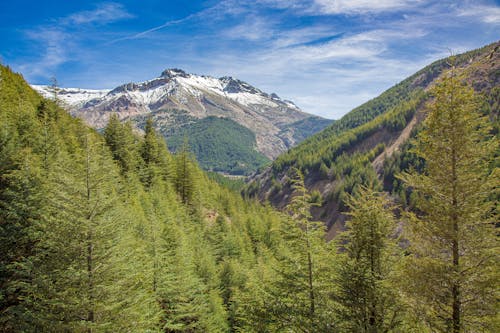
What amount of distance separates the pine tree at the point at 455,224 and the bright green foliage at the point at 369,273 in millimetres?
1021

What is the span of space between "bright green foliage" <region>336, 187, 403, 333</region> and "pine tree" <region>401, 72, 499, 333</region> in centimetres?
102

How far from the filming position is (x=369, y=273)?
35.8ft

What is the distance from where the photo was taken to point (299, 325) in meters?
12.0

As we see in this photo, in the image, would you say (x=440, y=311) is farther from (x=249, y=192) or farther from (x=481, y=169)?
(x=249, y=192)

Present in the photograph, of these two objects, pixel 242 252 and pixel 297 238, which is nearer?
pixel 297 238

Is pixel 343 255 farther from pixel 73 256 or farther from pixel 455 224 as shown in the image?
pixel 73 256

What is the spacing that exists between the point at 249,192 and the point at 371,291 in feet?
557

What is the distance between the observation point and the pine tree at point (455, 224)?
940cm

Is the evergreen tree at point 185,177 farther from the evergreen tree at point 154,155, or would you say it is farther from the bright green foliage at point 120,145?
the bright green foliage at point 120,145

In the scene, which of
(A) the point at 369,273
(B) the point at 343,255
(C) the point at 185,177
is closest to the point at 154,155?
(C) the point at 185,177

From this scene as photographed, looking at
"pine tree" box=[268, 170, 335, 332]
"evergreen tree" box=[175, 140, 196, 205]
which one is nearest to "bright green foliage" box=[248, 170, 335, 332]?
"pine tree" box=[268, 170, 335, 332]

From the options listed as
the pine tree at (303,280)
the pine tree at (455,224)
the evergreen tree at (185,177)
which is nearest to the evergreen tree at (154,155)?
the evergreen tree at (185,177)

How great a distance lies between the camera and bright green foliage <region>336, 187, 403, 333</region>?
10.7 meters

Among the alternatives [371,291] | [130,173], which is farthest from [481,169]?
[130,173]
